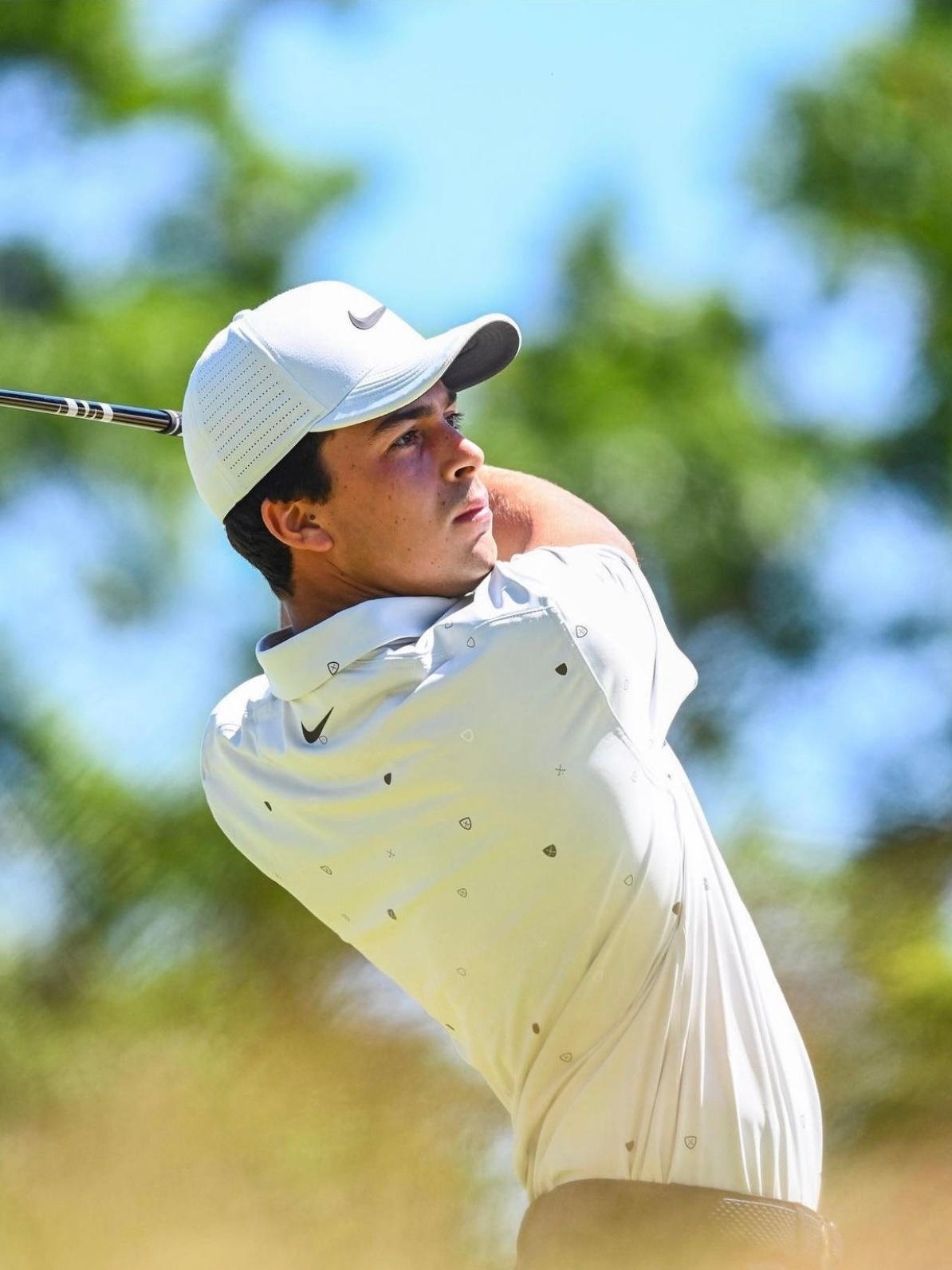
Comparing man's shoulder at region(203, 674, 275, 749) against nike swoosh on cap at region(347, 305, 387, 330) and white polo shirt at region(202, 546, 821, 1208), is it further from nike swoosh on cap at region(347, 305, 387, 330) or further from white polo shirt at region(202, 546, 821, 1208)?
nike swoosh on cap at region(347, 305, 387, 330)

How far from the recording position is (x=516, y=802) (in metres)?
1.52

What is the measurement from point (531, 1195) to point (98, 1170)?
2990 millimetres

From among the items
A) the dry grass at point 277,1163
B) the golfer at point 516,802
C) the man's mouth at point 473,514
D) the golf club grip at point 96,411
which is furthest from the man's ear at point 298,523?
the dry grass at point 277,1163

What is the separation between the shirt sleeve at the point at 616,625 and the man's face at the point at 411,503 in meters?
0.04

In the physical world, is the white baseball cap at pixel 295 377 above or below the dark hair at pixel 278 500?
above

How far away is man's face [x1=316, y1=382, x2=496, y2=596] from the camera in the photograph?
1.58 meters

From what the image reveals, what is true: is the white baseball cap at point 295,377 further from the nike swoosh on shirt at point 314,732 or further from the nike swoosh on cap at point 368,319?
the nike swoosh on shirt at point 314,732

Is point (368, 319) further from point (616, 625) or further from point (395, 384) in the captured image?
point (616, 625)

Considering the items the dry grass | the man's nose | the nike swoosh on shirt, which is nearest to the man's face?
the man's nose

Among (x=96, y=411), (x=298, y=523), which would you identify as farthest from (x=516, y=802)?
(x=96, y=411)

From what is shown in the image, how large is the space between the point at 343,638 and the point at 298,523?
0.42 feet

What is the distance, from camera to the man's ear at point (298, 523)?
63.7 inches

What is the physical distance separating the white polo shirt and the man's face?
29 millimetres

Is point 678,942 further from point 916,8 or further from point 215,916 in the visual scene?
point 916,8
